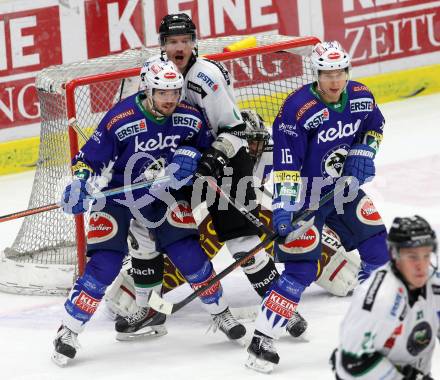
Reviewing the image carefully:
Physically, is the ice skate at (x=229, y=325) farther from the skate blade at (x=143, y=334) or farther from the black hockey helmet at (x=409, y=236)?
the black hockey helmet at (x=409, y=236)

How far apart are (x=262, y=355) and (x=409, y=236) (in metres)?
1.48

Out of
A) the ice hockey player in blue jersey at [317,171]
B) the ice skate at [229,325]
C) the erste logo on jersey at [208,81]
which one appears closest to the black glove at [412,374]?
the ice hockey player in blue jersey at [317,171]

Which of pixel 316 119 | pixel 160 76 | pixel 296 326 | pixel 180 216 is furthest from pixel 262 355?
pixel 160 76

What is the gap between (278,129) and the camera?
474 cm

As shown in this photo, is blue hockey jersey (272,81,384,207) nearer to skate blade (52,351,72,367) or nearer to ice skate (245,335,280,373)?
ice skate (245,335,280,373)

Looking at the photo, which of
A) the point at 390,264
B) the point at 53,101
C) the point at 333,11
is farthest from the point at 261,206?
the point at 333,11

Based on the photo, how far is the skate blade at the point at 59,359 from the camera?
191 inches

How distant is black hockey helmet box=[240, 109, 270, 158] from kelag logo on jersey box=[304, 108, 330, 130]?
2.60 feet

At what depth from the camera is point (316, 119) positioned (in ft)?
15.4

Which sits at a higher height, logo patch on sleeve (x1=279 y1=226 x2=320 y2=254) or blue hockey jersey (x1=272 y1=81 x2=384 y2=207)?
blue hockey jersey (x1=272 y1=81 x2=384 y2=207)

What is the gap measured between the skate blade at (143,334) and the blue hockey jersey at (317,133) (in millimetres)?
842

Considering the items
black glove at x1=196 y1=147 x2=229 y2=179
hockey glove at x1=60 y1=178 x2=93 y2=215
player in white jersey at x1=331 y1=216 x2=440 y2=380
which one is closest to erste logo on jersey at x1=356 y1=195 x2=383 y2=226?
black glove at x1=196 y1=147 x2=229 y2=179

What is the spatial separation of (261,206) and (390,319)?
2280 mm

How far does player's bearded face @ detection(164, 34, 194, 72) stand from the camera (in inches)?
200
